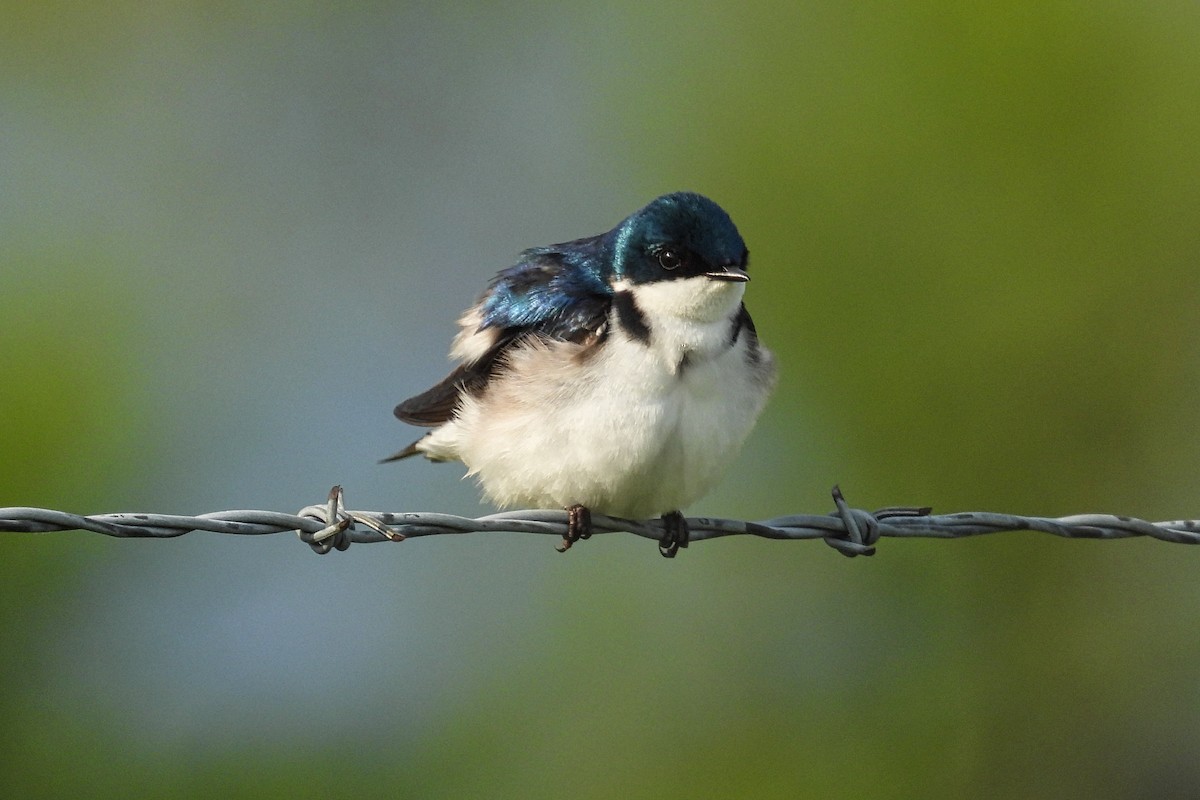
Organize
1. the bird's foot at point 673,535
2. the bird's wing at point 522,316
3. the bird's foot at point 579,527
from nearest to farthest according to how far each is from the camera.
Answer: the bird's foot at point 579,527
the bird's foot at point 673,535
the bird's wing at point 522,316

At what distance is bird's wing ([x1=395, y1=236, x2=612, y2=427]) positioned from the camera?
3.90 m

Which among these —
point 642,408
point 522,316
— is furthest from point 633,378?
point 522,316

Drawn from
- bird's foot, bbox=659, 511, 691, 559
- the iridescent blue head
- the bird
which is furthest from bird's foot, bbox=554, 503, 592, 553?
the iridescent blue head

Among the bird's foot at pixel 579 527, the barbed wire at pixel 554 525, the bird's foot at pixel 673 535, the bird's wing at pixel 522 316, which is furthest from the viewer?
→ the bird's wing at pixel 522 316

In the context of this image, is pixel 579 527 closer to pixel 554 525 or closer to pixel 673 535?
pixel 673 535

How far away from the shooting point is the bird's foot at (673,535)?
3.79 m

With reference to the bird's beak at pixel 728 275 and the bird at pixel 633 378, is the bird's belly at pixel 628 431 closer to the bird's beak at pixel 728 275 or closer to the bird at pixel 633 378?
the bird at pixel 633 378

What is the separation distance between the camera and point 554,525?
321cm

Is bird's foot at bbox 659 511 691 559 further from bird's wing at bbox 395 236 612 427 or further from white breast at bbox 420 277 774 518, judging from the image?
bird's wing at bbox 395 236 612 427

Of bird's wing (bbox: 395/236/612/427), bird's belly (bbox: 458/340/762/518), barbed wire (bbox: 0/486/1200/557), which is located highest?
bird's wing (bbox: 395/236/612/427)

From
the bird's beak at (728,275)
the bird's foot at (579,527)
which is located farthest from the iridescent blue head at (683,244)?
the bird's foot at (579,527)

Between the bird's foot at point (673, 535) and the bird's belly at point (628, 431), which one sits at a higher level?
the bird's belly at point (628, 431)

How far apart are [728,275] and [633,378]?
1.33 ft

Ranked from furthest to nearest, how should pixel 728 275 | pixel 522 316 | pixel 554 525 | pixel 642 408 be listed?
1. pixel 522 316
2. pixel 728 275
3. pixel 642 408
4. pixel 554 525
